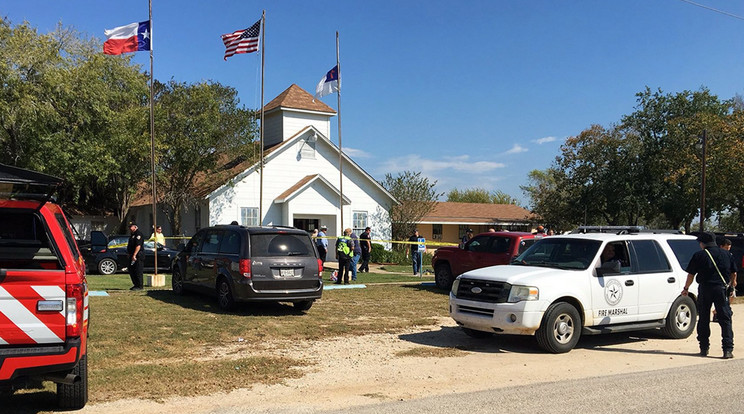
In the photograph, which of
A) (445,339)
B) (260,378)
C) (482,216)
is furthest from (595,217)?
(260,378)

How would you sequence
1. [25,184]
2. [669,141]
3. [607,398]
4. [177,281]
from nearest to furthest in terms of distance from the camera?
[25,184] < [607,398] < [177,281] < [669,141]

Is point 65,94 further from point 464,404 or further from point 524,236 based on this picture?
point 464,404

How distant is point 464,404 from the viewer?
6387 millimetres

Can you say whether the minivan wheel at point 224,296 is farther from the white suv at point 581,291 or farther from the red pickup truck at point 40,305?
the red pickup truck at point 40,305

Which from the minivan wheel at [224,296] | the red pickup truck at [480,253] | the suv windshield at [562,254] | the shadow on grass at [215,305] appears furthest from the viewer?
the red pickup truck at [480,253]

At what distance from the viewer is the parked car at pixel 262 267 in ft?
39.1

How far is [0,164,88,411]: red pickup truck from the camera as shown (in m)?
5.00

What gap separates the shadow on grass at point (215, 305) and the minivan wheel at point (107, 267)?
8.15m

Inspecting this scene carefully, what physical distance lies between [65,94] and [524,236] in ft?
71.1

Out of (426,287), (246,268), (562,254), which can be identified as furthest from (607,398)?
(426,287)

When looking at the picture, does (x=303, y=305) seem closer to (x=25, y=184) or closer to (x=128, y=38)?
(x=25, y=184)

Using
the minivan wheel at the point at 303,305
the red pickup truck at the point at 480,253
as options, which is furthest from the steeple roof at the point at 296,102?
the minivan wheel at the point at 303,305

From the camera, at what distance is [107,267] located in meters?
22.4

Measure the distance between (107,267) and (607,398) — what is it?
64.9 feet
